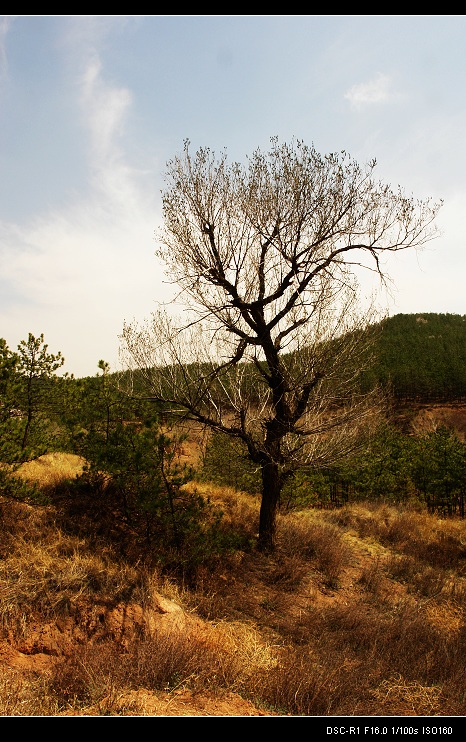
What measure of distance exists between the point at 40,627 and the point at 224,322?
5543mm

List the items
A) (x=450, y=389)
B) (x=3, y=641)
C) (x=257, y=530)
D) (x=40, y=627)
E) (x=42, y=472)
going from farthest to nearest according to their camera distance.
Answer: (x=450, y=389), (x=257, y=530), (x=42, y=472), (x=40, y=627), (x=3, y=641)

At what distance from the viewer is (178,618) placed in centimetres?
579

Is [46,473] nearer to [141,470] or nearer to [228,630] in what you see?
[141,470]

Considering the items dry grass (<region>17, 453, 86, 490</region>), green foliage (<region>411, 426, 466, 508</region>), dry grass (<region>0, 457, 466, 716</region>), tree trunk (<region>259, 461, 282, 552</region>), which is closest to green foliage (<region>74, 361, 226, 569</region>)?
dry grass (<region>0, 457, 466, 716</region>)

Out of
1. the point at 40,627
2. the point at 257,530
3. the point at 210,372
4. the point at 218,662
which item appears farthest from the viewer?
the point at 257,530

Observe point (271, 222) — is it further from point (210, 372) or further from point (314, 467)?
point (314, 467)

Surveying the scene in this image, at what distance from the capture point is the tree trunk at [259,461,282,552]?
8977mm

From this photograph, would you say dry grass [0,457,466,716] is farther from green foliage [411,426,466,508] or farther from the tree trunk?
green foliage [411,426,466,508]

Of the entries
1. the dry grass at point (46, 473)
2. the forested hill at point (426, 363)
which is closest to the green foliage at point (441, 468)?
the dry grass at point (46, 473)

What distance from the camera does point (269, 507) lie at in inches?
355

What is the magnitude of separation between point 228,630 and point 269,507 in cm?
332

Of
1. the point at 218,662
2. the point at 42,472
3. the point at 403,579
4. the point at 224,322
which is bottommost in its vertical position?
the point at 403,579

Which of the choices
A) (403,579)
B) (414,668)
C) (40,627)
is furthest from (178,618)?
(403,579)

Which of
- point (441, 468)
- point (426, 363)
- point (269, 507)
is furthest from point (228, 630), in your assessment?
point (426, 363)
